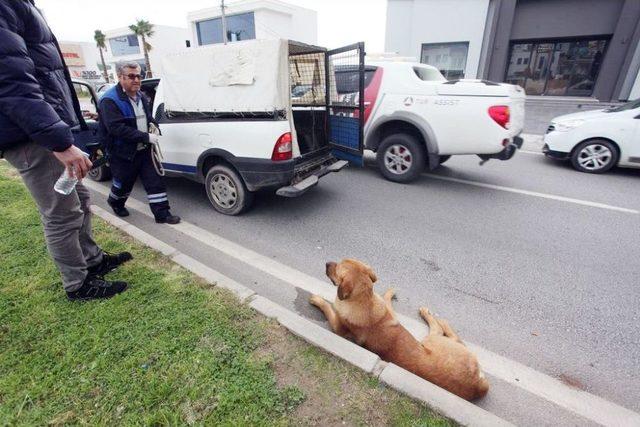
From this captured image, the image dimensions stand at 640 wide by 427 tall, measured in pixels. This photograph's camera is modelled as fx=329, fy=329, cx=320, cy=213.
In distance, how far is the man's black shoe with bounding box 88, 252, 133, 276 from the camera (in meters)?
2.82

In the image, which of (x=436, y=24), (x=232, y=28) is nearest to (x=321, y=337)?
(x=436, y=24)

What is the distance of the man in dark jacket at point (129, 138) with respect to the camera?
11.5 feet

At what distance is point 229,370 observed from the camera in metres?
1.95

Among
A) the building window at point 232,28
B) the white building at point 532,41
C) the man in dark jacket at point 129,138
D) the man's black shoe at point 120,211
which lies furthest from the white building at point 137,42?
the man in dark jacket at point 129,138

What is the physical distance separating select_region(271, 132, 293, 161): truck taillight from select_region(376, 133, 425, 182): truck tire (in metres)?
2.44

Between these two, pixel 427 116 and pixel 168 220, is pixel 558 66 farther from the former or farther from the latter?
pixel 168 220

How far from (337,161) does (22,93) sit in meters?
3.67

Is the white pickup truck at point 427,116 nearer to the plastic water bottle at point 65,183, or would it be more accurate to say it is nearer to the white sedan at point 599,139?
the white sedan at point 599,139

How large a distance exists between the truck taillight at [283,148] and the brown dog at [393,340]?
189cm

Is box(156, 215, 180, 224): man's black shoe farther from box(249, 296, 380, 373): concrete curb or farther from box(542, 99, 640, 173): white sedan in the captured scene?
box(542, 99, 640, 173): white sedan

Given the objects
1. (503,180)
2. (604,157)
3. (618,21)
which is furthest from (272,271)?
(618,21)

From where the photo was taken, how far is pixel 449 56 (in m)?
15.0

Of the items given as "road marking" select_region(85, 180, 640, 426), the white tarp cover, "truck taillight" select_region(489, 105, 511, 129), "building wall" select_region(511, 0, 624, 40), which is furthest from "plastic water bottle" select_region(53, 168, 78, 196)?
"building wall" select_region(511, 0, 624, 40)

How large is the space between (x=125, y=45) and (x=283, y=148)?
55.2 m
